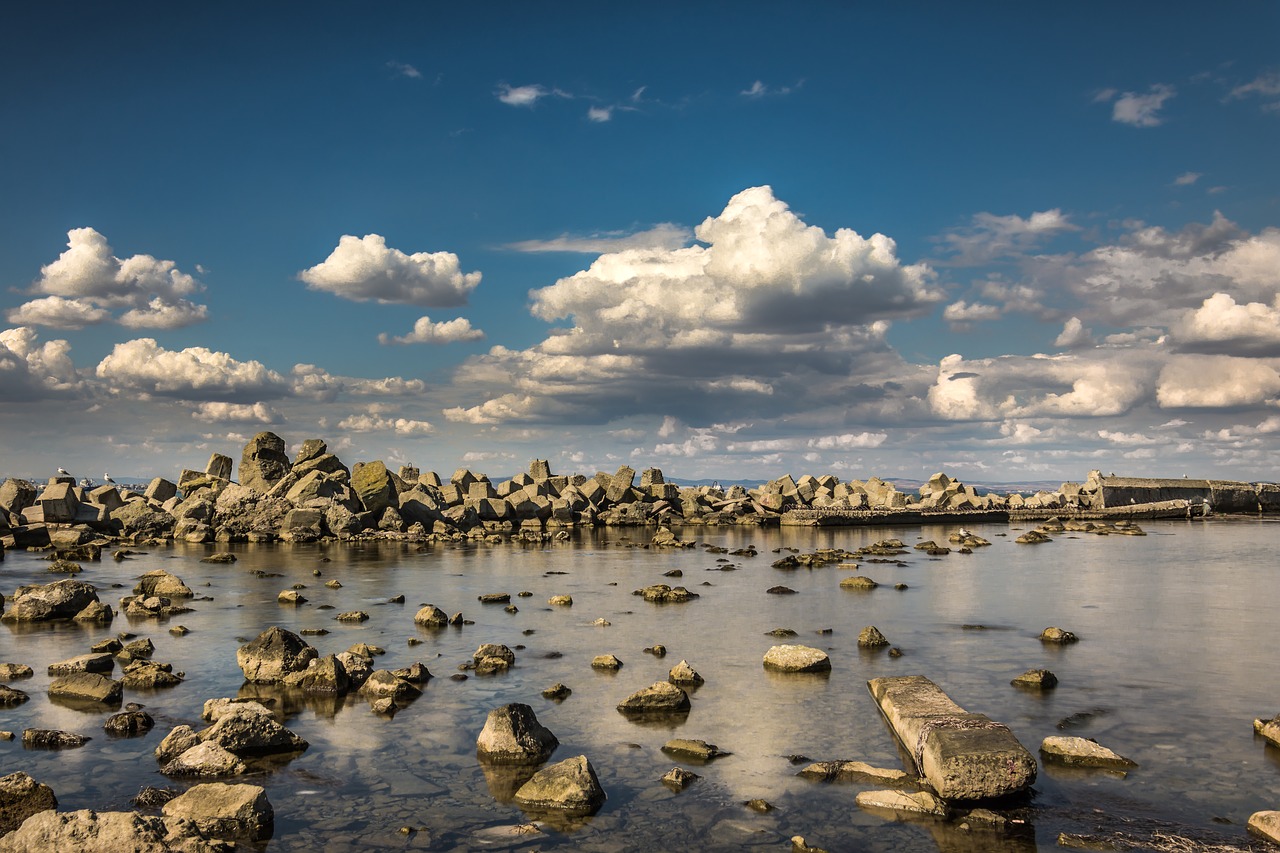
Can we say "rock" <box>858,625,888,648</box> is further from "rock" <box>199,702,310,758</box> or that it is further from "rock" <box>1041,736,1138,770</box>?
"rock" <box>199,702,310,758</box>

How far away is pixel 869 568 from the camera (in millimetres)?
34000

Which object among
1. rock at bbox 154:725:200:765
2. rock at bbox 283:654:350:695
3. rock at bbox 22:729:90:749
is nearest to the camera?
rock at bbox 154:725:200:765

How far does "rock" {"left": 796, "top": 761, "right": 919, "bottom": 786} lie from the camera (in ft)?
33.2

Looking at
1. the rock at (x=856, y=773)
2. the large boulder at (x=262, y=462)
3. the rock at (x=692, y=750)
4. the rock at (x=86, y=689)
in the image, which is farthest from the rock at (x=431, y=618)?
the large boulder at (x=262, y=462)

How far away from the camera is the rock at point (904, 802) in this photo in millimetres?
9195

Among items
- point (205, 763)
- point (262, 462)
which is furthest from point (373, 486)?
point (205, 763)

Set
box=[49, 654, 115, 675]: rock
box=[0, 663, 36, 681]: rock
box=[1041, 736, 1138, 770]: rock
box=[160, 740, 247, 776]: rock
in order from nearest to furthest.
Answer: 1. box=[160, 740, 247, 776]: rock
2. box=[1041, 736, 1138, 770]: rock
3. box=[0, 663, 36, 681]: rock
4. box=[49, 654, 115, 675]: rock

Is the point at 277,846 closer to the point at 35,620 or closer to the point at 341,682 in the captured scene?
the point at 341,682

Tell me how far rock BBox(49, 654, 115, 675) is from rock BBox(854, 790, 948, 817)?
41.4ft

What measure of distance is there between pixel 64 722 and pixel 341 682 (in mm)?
3630

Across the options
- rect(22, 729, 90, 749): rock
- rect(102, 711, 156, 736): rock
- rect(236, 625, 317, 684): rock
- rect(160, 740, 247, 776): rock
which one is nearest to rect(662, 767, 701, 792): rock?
rect(160, 740, 247, 776): rock

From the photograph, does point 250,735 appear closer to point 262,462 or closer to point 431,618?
point 431,618

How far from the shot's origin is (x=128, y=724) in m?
12.2

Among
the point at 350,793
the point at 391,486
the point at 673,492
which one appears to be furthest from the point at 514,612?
the point at 673,492
